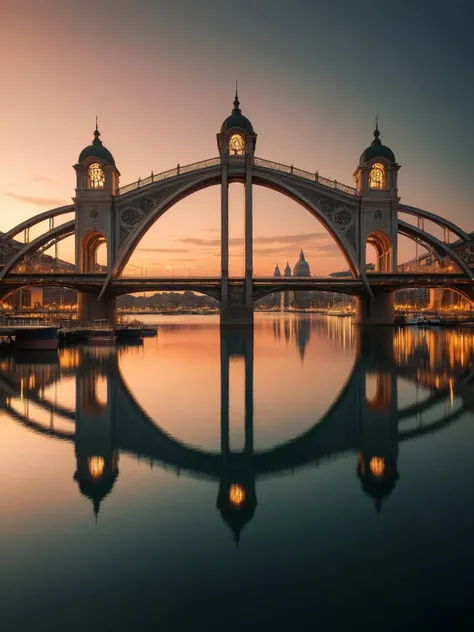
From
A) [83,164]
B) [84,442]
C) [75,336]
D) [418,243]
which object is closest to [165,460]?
[84,442]

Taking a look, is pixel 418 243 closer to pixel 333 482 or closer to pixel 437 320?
pixel 437 320

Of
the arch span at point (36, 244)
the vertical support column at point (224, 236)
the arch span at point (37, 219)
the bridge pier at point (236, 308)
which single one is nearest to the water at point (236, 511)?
the vertical support column at point (224, 236)

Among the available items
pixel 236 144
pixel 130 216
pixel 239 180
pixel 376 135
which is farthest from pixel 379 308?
pixel 130 216

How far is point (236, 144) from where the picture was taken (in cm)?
5716

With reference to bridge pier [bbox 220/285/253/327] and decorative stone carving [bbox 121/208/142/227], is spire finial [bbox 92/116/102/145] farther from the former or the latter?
bridge pier [bbox 220/285/253/327]

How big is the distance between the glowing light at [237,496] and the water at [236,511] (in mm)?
84

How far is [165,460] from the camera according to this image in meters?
11.4

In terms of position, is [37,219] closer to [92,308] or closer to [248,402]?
[92,308]

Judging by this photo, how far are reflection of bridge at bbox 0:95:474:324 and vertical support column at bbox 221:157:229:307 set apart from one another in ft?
0.40

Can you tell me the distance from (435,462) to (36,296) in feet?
327

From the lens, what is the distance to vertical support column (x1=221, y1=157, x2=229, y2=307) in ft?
180

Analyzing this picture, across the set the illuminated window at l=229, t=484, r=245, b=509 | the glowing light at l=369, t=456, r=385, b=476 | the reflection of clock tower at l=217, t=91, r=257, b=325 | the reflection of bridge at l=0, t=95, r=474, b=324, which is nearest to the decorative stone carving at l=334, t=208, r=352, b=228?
the reflection of bridge at l=0, t=95, r=474, b=324

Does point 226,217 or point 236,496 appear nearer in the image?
point 236,496

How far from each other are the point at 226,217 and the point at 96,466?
160 ft
